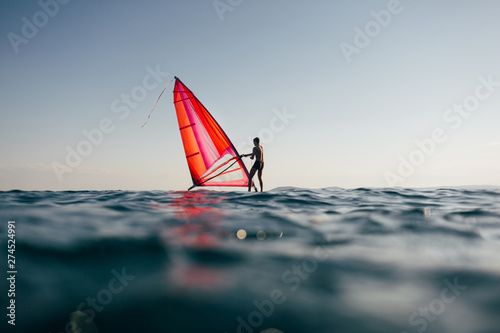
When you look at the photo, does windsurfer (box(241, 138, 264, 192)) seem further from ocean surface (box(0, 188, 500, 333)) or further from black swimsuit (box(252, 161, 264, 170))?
ocean surface (box(0, 188, 500, 333))

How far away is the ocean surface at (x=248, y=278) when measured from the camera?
5.92 feet

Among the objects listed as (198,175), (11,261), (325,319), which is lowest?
(325,319)

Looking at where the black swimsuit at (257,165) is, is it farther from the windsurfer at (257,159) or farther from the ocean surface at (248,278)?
the ocean surface at (248,278)

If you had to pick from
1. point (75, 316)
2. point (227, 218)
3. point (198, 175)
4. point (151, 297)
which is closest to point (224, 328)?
point (151, 297)

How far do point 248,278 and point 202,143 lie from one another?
14.2 meters

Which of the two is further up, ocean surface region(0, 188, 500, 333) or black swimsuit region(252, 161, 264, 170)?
black swimsuit region(252, 161, 264, 170)

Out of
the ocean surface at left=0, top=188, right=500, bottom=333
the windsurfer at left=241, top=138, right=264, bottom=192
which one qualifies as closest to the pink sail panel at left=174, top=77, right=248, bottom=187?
the windsurfer at left=241, top=138, right=264, bottom=192

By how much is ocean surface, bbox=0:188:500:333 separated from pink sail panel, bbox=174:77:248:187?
37.7 feet

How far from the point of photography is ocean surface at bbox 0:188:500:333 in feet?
5.92

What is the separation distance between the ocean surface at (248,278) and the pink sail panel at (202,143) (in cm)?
1148

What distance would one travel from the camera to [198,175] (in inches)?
655

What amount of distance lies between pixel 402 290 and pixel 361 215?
3638mm

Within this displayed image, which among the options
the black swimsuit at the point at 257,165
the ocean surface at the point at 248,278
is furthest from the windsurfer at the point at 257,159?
the ocean surface at the point at 248,278

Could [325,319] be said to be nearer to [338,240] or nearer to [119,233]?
[338,240]
